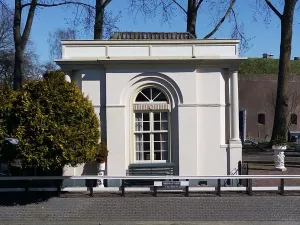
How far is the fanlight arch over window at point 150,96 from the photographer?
16734 mm

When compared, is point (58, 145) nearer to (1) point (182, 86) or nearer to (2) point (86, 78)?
(2) point (86, 78)

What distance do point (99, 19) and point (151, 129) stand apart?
1180 centimetres

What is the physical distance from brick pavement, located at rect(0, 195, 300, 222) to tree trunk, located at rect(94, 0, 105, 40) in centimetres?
1405

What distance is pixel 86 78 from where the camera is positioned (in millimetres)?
16734

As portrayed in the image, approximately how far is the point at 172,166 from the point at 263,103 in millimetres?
44538

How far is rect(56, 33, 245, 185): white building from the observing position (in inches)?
650

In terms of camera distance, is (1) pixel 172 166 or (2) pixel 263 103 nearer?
(1) pixel 172 166

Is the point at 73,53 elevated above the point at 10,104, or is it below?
above

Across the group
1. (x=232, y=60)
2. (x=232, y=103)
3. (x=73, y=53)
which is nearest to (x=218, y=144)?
(x=232, y=103)

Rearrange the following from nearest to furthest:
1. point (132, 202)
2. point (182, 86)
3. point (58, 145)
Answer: point (58, 145)
point (132, 202)
point (182, 86)

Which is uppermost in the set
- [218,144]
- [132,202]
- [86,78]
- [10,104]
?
[86,78]

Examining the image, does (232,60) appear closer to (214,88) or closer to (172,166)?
(214,88)

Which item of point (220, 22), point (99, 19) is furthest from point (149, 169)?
point (220, 22)

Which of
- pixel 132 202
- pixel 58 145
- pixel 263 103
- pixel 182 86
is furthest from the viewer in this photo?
pixel 263 103
